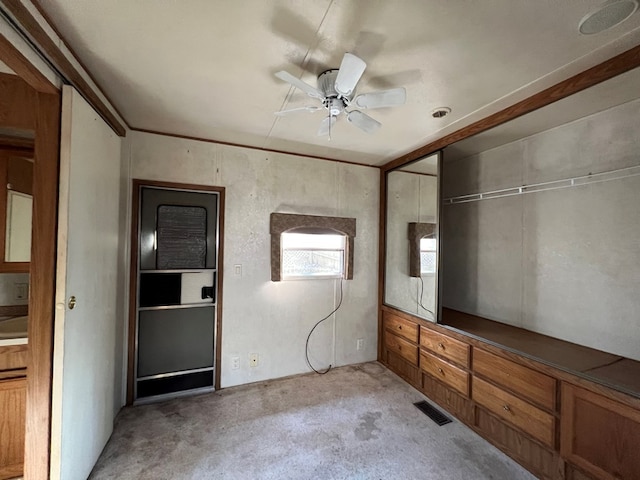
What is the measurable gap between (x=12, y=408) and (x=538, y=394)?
3.33 m

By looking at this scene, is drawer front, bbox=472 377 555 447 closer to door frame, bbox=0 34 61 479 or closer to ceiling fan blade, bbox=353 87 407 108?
ceiling fan blade, bbox=353 87 407 108

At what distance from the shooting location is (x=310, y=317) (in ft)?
10.4

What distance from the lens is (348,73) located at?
131 cm

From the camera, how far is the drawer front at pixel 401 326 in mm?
2936

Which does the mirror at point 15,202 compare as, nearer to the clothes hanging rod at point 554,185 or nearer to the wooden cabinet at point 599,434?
the wooden cabinet at point 599,434

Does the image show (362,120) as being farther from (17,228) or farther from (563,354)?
(17,228)

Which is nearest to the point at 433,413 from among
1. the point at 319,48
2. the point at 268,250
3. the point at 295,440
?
the point at 295,440

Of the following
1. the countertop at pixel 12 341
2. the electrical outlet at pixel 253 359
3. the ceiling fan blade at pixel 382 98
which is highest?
the ceiling fan blade at pixel 382 98

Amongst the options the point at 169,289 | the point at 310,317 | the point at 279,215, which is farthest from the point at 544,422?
the point at 169,289

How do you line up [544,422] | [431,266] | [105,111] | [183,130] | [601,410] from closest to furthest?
[601,410]
[544,422]
[105,111]
[183,130]
[431,266]

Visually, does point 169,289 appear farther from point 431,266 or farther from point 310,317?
point 431,266

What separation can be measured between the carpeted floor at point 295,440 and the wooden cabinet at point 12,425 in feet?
1.43

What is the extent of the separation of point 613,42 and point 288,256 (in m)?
2.82

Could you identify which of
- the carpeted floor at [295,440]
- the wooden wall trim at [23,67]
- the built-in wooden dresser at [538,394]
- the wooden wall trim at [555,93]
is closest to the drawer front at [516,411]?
the built-in wooden dresser at [538,394]
